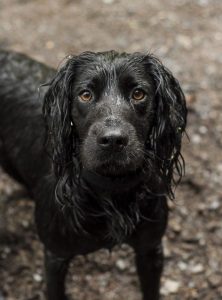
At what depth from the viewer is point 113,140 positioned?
3137mm

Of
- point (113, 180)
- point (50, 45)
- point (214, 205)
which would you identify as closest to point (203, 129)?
point (214, 205)

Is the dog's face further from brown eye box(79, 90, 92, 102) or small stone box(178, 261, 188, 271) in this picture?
small stone box(178, 261, 188, 271)

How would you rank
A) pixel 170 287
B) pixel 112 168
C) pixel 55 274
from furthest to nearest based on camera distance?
pixel 170 287 < pixel 55 274 < pixel 112 168

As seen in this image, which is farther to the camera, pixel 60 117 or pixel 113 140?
pixel 60 117

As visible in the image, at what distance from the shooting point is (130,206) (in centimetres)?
365

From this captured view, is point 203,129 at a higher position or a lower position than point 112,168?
lower

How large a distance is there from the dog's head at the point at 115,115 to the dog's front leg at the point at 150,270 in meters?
0.64

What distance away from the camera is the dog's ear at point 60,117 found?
3.44 metres

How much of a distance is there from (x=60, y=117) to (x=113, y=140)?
0.43 meters

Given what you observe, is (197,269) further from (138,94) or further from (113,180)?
(138,94)

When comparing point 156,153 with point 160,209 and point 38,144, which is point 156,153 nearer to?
point 160,209

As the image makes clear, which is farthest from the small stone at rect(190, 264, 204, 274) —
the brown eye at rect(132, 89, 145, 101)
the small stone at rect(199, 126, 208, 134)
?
the brown eye at rect(132, 89, 145, 101)

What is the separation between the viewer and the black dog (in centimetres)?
328

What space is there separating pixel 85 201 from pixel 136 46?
2.99 m
